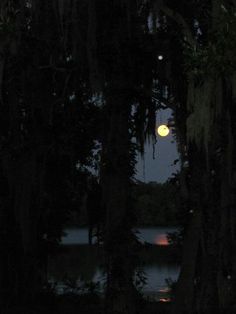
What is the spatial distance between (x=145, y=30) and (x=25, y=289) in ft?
18.7

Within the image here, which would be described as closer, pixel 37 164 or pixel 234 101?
pixel 234 101

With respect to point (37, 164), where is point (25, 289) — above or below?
below

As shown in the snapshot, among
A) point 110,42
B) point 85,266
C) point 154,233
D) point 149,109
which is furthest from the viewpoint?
point 154,233

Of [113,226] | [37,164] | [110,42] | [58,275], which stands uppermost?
[110,42]

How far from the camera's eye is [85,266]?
25359 mm

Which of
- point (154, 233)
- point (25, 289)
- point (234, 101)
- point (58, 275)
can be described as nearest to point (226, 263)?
point (234, 101)

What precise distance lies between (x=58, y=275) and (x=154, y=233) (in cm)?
4564

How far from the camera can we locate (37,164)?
11875mm

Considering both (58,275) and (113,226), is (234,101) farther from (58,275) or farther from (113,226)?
(58,275)

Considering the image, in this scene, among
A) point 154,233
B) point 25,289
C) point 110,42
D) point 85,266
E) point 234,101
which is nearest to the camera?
point 234,101

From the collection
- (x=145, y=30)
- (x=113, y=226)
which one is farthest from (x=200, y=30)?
(x=113, y=226)

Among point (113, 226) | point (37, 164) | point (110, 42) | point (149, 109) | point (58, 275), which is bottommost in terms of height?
point (58, 275)

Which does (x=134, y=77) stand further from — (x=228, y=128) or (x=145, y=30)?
(x=228, y=128)

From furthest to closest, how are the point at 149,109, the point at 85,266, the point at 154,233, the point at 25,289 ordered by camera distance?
the point at 154,233
the point at 85,266
the point at 25,289
the point at 149,109
